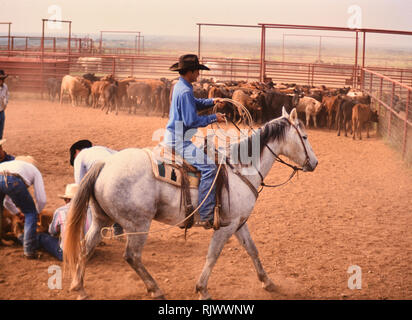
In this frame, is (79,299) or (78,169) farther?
(78,169)

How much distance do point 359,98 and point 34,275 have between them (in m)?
12.6

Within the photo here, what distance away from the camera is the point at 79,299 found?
4.27 m

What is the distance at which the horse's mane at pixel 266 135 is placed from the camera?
455 centimetres

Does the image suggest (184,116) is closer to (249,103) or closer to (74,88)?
(249,103)

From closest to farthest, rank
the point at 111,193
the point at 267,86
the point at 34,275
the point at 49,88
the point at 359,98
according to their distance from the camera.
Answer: the point at 111,193, the point at 34,275, the point at 359,98, the point at 267,86, the point at 49,88

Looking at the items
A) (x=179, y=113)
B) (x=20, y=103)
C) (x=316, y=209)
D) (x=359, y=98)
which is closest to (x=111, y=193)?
(x=179, y=113)

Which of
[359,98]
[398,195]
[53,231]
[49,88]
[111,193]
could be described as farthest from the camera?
[49,88]

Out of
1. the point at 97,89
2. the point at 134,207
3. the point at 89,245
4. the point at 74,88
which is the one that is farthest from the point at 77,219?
the point at 74,88

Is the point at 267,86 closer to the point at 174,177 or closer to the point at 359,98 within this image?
the point at 359,98

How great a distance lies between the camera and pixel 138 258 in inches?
167

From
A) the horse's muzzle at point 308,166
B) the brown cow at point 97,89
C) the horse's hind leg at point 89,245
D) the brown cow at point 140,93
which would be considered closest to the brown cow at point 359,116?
the brown cow at point 140,93

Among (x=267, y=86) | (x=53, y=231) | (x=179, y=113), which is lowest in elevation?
(x=53, y=231)

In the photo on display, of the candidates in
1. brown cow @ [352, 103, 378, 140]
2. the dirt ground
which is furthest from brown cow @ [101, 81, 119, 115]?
brown cow @ [352, 103, 378, 140]

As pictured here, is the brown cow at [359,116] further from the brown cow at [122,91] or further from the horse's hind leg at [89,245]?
the horse's hind leg at [89,245]
